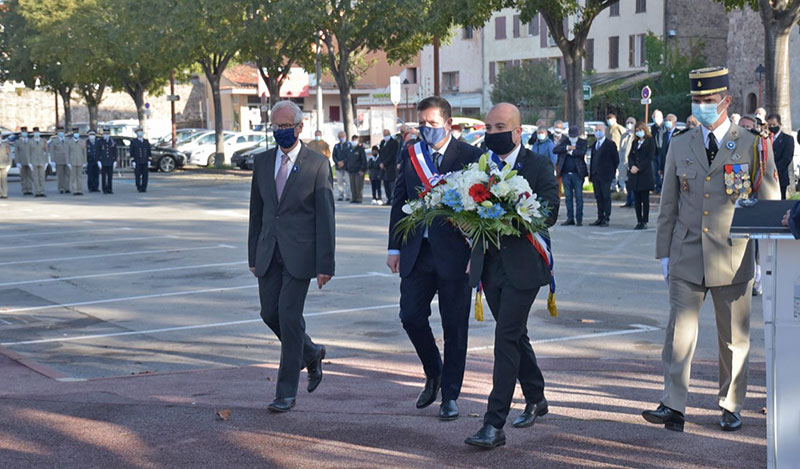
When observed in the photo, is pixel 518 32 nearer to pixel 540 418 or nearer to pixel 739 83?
pixel 739 83

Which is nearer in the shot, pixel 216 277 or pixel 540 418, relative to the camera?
pixel 540 418

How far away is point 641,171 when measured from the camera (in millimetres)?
18656

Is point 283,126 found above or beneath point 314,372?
above

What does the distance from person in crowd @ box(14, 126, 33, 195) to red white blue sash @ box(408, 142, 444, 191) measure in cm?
2617

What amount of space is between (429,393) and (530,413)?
0.76 meters

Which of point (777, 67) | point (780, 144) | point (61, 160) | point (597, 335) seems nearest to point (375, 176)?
point (777, 67)

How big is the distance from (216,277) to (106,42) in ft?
123

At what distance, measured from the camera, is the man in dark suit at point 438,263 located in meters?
6.61

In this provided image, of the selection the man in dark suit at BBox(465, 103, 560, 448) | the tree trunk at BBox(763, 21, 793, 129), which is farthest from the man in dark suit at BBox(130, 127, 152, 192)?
the man in dark suit at BBox(465, 103, 560, 448)

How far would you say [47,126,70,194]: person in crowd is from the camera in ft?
104

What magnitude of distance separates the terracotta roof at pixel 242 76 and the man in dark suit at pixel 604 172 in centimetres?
6227

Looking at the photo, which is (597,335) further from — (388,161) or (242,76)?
(242,76)

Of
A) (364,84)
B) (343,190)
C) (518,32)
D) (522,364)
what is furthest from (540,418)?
(364,84)

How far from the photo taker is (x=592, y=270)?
14125 mm
